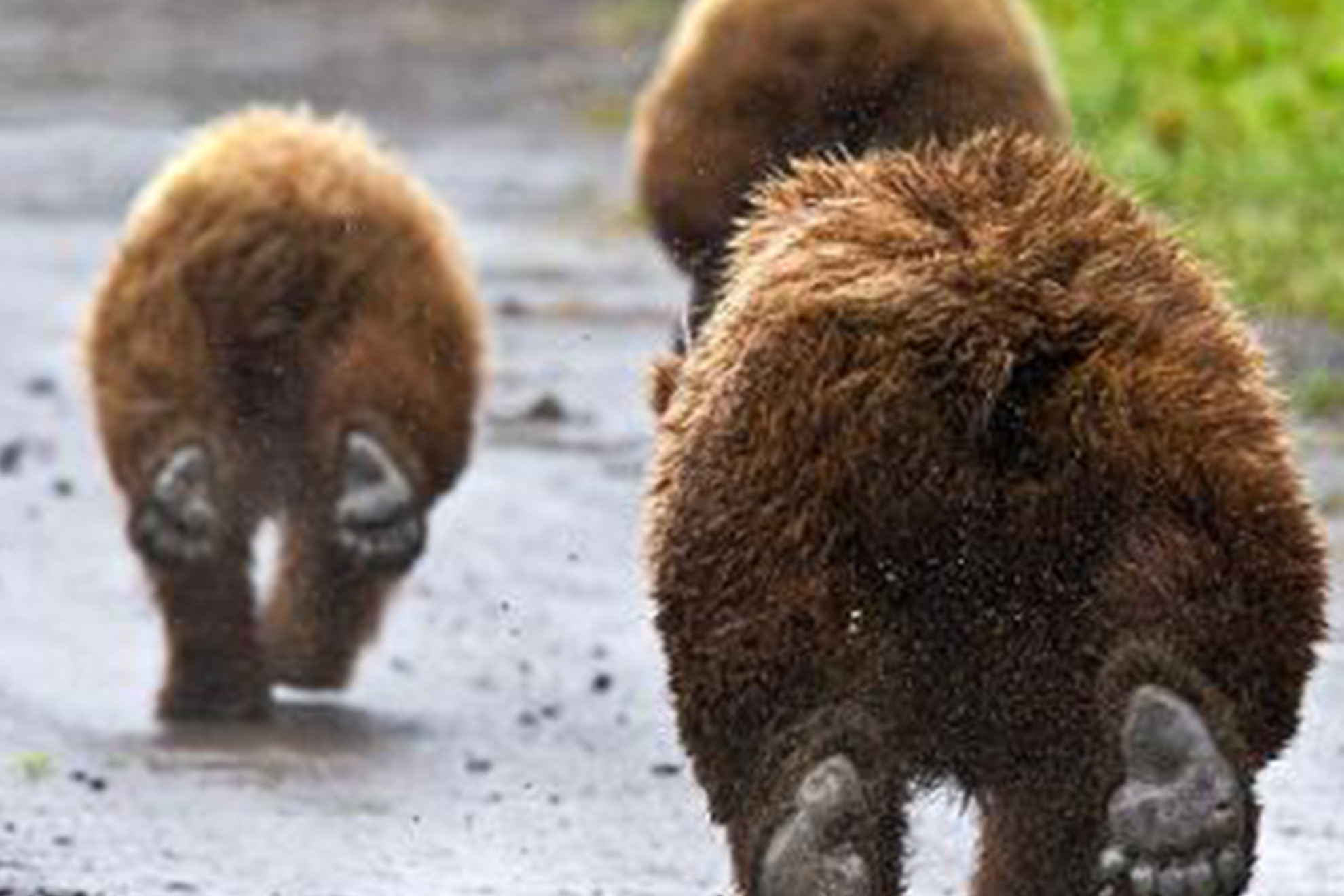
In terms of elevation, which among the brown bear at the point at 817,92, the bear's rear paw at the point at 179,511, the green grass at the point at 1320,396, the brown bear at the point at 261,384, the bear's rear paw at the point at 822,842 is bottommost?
the bear's rear paw at the point at 822,842

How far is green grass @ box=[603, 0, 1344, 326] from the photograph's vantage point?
16031 mm

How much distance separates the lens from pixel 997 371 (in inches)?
265

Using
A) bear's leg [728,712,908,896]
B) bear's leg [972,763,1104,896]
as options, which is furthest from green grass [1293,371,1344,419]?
bear's leg [728,712,908,896]

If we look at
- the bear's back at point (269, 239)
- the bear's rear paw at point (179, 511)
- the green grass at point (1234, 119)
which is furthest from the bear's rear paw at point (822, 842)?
the green grass at point (1234, 119)

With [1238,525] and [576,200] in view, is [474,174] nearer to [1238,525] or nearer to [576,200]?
[576,200]

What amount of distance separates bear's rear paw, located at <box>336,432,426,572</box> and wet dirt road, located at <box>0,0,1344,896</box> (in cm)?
46

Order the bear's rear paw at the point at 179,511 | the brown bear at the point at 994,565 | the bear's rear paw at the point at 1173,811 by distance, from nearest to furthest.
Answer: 1. the bear's rear paw at the point at 1173,811
2. the brown bear at the point at 994,565
3. the bear's rear paw at the point at 179,511

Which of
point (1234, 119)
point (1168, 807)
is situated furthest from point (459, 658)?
point (1234, 119)

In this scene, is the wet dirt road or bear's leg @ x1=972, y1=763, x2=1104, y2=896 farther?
the wet dirt road

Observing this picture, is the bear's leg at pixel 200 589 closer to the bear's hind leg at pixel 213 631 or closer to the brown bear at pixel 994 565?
the bear's hind leg at pixel 213 631

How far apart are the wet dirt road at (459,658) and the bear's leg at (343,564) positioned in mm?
125

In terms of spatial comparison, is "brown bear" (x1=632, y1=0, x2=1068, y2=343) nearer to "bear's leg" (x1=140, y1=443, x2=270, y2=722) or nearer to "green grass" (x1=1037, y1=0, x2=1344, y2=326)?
"bear's leg" (x1=140, y1=443, x2=270, y2=722)

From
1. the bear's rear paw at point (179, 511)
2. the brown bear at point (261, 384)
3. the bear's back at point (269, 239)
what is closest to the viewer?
the bear's rear paw at point (179, 511)

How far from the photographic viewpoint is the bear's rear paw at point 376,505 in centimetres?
1081
